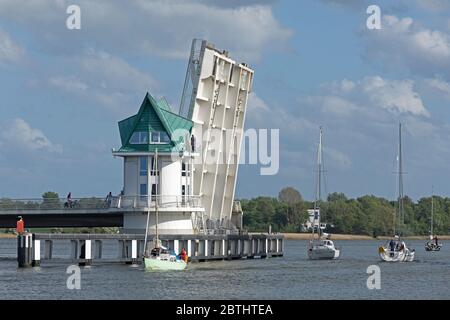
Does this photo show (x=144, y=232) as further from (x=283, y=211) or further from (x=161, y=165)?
(x=283, y=211)

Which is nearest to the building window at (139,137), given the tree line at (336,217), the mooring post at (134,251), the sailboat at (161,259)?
the mooring post at (134,251)

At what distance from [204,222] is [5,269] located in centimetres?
1537

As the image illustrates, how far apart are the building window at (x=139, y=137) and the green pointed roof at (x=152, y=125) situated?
0.45ft

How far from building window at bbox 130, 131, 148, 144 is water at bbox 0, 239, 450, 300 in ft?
25.6

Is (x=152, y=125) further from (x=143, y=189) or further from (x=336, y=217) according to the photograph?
(x=336, y=217)

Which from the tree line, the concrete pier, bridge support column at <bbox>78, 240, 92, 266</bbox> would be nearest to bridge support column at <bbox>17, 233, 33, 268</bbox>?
the concrete pier

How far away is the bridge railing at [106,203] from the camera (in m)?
70.9

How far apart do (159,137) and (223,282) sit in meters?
15.9

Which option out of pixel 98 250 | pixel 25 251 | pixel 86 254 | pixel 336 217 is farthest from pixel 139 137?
pixel 336 217

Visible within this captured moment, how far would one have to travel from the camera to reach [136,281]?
56.8 metres

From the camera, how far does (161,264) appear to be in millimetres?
62969

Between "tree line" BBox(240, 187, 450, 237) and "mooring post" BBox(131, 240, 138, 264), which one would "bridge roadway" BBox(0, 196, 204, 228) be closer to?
"mooring post" BBox(131, 240, 138, 264)
